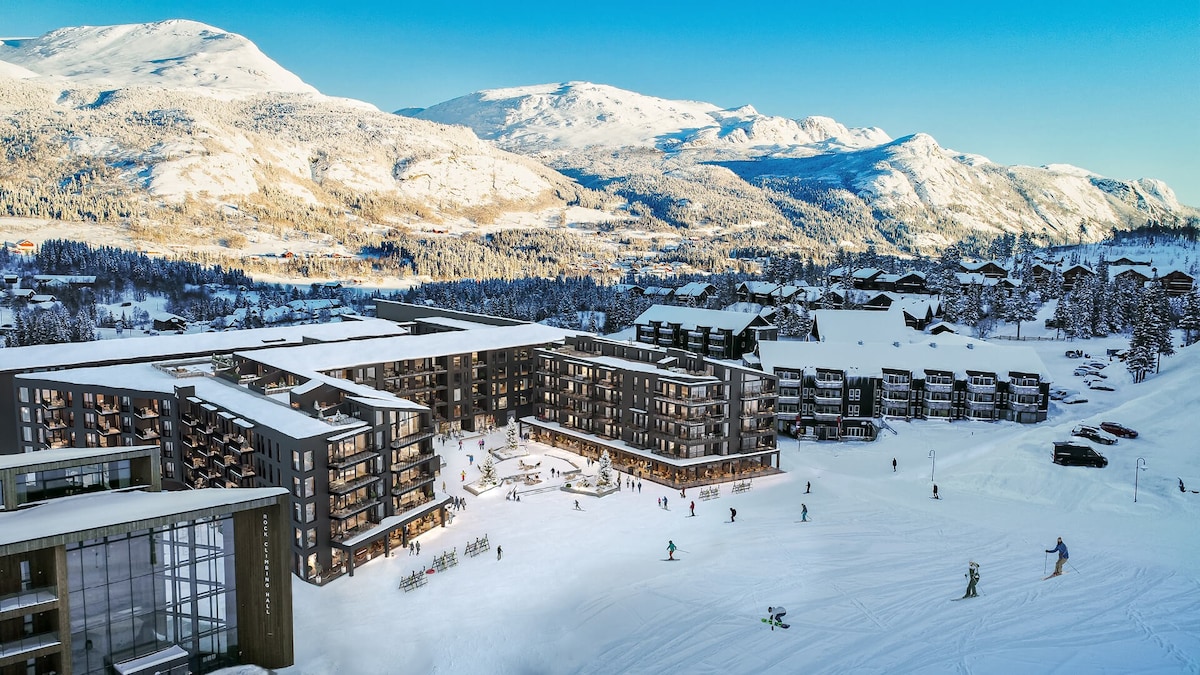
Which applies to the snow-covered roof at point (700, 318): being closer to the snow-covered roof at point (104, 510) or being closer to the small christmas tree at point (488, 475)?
the small christmas tree at point (488, 475)

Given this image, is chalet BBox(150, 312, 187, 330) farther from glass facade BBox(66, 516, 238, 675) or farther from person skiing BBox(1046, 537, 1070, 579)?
person skiing BBox(1046, 537, 1070, 579)

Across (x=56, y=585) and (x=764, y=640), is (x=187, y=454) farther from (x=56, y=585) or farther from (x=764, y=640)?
(x=764, y=640)

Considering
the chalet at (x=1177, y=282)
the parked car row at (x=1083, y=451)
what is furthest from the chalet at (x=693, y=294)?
the parked car row at (x=1083, y=451)

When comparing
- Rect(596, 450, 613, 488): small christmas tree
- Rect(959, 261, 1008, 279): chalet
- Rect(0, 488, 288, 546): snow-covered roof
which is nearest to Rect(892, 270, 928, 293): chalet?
Rect(959, 261, 1008, 279): chalet

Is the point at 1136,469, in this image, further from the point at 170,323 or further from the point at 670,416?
the point at 170,323

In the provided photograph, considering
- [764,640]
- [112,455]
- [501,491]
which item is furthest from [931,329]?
[112,455]
